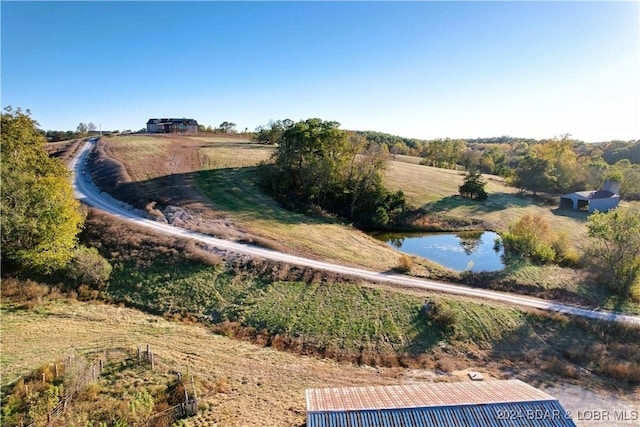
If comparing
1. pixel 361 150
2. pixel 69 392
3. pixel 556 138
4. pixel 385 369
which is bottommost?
pixel 385 369

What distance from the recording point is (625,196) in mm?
70500

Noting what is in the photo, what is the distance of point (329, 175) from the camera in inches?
2106

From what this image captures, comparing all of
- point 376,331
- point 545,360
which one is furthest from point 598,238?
point 376,331

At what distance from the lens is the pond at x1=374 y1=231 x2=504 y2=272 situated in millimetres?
→ 39656

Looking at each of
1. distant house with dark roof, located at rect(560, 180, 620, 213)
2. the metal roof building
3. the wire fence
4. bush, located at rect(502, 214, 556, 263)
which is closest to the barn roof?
distant house with dark roof, located at rect(560, 180, 620, 213)

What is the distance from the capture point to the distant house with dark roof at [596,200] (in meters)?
60.5

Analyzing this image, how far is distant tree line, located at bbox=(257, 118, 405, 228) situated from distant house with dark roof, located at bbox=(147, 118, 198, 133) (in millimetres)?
65979

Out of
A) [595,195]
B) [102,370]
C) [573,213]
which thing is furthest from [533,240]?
[102,370]

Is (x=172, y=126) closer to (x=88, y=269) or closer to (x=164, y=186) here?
(x=164, y=186)

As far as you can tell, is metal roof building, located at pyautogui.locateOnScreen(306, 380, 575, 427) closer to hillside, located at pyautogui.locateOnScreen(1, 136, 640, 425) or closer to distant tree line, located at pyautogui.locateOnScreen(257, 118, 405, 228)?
hillside, located at pyautogui.locateOnScreen(1, 136, 640, 425)

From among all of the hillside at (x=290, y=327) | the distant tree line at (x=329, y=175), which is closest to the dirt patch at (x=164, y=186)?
the hillside at (x=290, y=327)

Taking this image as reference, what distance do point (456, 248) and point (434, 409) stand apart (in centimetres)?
3462

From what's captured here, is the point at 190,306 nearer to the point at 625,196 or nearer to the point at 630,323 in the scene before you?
the point at 630,323

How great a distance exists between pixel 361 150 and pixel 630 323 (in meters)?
42.0
